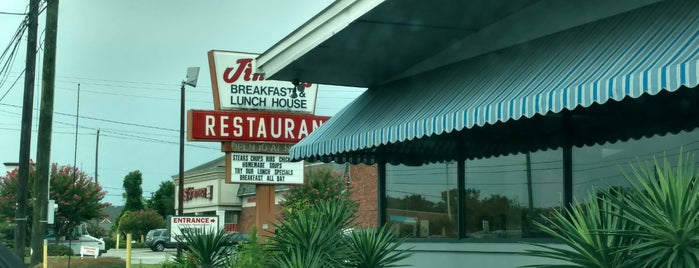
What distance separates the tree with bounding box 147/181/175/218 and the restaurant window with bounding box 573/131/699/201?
8333 cm

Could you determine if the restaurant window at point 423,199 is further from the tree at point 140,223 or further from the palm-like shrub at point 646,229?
the tree at point 140,223

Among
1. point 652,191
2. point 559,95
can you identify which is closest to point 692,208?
point 652,191

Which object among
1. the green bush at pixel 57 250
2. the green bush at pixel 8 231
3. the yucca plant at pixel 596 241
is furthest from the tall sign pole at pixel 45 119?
the green bush at pixel 8 231

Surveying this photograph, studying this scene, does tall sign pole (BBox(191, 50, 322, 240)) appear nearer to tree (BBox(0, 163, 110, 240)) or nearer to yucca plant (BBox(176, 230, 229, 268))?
yucca plant (BBox(176, 230, 229, 268))

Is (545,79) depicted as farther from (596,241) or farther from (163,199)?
(163,199)

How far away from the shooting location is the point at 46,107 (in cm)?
2020

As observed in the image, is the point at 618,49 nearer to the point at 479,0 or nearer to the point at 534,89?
the point at 534,89

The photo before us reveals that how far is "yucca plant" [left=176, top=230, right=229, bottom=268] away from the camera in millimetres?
11984

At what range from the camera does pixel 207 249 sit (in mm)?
12008

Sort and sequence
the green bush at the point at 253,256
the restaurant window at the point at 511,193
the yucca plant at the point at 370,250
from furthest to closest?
the green bush at the point at 253,256 → the yucca plant at the point at 370,250 → the restaurant window at the point at 511,193

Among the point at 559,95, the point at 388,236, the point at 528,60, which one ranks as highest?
the point at 528,60

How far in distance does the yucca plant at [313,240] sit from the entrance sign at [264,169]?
949cm

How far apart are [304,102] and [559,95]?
13577mm

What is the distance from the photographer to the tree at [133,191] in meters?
97.2
